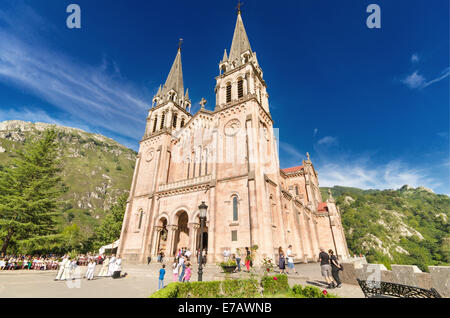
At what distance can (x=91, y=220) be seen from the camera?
359ft

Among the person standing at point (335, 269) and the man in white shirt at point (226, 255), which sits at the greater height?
the man in white shirt at point (226, 255)

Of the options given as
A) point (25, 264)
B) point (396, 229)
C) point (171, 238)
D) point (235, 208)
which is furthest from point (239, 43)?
point (396, 229)

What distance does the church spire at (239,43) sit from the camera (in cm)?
2919

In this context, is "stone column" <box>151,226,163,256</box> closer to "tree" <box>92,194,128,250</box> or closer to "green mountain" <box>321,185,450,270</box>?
"tree" <box>92,194,128,250</box>

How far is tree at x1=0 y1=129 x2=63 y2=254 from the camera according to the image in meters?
21.9

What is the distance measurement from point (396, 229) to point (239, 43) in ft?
363

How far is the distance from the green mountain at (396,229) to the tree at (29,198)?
86597 millimetres

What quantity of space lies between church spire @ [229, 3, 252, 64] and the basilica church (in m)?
0.16

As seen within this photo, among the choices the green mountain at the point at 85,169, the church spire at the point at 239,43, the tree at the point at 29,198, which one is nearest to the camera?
the tree at the point at 29,198

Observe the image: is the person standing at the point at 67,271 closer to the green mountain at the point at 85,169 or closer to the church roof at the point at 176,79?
the church roof at the point at 176,79

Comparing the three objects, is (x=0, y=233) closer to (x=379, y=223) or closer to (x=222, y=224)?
(x=222, y=224)

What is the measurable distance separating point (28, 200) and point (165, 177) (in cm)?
1536

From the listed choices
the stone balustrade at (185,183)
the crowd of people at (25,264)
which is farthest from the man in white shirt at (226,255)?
the crowd of people at (25,264)
